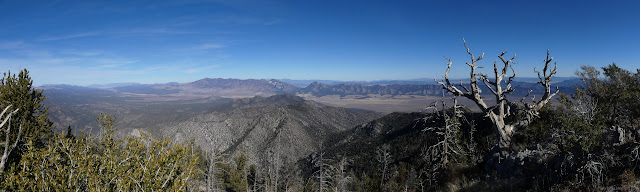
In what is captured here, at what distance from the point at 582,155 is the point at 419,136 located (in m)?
81.2

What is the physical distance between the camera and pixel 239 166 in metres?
54.9

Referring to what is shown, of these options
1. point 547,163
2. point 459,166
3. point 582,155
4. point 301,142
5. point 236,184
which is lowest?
point 301,142

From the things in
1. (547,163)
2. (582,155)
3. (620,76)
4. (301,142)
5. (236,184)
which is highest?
(620,76)

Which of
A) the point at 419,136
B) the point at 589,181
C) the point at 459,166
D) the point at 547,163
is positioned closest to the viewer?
the point at 589,181

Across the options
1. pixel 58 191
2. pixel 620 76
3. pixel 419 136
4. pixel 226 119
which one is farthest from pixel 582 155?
pixel 226 119

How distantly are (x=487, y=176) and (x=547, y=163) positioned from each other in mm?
2381

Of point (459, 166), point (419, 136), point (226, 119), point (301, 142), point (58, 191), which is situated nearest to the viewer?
point (58, 191)

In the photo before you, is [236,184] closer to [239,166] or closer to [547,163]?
[239,166]

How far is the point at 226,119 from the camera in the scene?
568ft

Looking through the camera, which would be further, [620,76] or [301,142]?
[301,142]

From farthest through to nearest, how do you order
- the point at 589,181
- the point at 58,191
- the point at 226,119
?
the point at 226,119 < the point at 589,181 < the point at 58,191

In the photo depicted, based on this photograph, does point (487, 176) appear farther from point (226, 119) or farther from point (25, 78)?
point (226, 119)

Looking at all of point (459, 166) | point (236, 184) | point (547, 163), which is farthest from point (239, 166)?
point (547, 163)

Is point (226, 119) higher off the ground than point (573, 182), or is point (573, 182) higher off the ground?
point (573, 182)
